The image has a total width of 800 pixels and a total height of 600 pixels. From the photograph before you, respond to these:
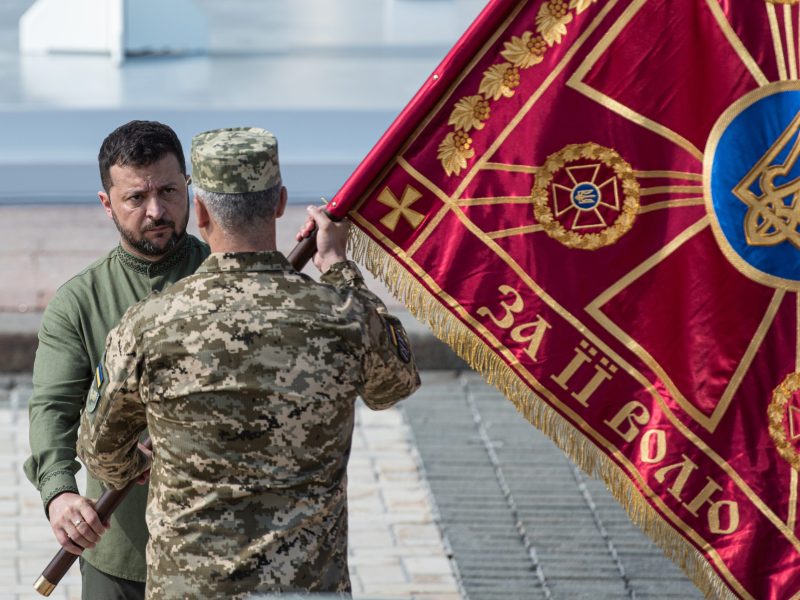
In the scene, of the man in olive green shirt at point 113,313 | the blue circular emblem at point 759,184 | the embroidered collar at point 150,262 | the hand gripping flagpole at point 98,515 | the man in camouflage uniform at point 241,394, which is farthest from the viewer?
the blue circular emblem at point 759,184

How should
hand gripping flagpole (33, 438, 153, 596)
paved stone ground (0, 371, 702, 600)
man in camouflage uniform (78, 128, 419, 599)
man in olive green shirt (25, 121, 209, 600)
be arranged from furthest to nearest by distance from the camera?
1. paved stone ground (0, 371, 702, 600)
2. man in olive green shirt (25, 121, 209, 600)
3. hand gripping flagpole (33, 438, 153, 596)
4. man in camouflage uniform (78, 128, 419, 599)

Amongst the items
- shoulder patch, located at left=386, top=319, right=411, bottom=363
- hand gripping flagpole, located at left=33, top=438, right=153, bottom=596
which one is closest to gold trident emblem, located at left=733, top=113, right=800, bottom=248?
shoulder patch, located at left=386, top=319, right=411, bottom=363

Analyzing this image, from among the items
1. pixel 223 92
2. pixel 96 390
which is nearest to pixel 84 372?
pixel 96 390

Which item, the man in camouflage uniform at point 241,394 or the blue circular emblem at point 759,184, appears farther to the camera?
the blue circular emblem at point 759,184

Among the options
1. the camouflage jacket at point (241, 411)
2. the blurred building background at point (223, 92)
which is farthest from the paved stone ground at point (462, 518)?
the blurred building background at point (223, 92)

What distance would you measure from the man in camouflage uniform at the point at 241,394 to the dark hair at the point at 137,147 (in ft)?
1.97

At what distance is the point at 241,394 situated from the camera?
314 centimetres

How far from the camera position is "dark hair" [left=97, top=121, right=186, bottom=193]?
12.5 feet

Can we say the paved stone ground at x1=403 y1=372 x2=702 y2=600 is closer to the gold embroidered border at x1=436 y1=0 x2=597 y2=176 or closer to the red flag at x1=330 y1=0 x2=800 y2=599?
the red flag at x1=330 y1=0 x2=800 y2=599

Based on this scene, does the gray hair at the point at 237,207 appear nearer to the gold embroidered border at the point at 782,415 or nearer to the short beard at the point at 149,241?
the short beard at the point at 149,241

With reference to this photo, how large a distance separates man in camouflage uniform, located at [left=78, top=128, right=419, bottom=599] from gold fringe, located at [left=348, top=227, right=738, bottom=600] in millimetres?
958

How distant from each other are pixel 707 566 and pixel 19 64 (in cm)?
980

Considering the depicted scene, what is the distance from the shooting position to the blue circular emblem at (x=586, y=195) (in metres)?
4.17

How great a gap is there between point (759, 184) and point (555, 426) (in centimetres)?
85
